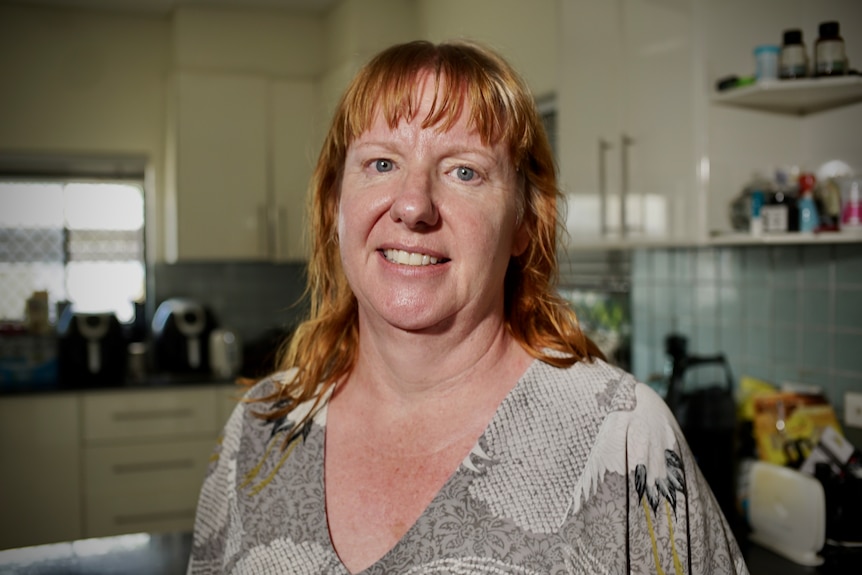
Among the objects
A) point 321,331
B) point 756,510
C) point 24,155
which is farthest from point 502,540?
point 24,155

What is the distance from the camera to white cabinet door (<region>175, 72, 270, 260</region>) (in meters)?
3.76

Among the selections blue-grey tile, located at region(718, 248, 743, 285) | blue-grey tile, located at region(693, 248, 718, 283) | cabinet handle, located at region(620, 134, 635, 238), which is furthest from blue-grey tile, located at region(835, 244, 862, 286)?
cabinet handle, located at region(620, 134, 635, 238)

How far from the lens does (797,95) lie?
174cm

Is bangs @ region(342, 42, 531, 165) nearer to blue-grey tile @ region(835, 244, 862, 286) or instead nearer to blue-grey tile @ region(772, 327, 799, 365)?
blue-grey tile @ region(835, 244, 862, 286)

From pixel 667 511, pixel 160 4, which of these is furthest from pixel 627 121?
pixel 160 4

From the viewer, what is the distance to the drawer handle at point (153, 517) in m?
3.39

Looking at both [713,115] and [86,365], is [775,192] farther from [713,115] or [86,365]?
[86,365]

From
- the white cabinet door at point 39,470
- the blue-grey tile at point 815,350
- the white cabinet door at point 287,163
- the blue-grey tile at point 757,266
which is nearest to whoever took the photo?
the blue-grey tile at point 815,350

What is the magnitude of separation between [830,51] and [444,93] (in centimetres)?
105

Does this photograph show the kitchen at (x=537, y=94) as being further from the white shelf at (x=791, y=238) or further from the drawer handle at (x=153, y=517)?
the drawer handle at (x=153, y=517)

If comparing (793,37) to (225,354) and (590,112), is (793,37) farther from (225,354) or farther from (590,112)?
(225,354)

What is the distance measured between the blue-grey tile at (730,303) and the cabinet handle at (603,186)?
0.36 meters

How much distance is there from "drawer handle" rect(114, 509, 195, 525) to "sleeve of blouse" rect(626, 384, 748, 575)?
116 inches

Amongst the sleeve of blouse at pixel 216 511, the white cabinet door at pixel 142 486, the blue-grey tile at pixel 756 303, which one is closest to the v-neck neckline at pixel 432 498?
the sleeve of blouse at pixel 216 511
